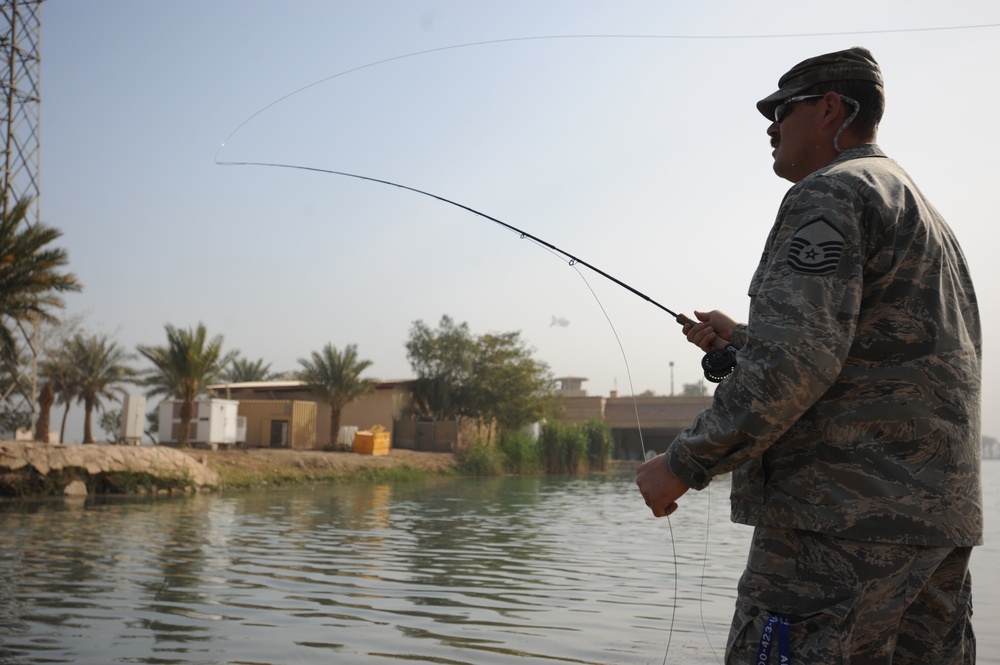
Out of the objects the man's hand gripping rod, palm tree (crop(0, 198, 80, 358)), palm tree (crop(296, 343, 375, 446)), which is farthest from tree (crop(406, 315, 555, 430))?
the man's hand gripping rod

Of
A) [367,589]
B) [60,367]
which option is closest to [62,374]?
[60,367]

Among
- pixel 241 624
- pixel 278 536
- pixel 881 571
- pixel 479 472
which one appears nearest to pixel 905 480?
pixel 881 571

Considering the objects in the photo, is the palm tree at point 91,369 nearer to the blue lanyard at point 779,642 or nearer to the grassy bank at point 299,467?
the grassy bank at point 299,467

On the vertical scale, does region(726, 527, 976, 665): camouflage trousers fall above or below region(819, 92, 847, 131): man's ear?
below

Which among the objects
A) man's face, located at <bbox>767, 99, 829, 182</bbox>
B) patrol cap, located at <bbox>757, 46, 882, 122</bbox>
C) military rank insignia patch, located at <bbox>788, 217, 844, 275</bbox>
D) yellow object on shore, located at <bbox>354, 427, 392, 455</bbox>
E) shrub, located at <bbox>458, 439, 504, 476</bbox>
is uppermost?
patrol cap, located at <bbox>757, 46, 882, 122</bbox>

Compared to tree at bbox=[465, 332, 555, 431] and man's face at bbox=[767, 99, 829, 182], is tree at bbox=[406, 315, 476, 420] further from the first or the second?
man's face at bbox=[767, 99, 829, 182]

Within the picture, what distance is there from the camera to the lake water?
19.2 feet

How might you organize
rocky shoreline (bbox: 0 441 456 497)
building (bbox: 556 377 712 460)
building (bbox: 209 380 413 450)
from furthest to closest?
building (bbox: 556 377 712 460)
building (bbox: 209 380 413 450)
rocky shoreline (bbox: 0 441 456 497)

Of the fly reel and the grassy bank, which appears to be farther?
the grassy bank

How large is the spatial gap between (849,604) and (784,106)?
1213 millimetres

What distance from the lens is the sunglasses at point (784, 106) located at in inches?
92.4

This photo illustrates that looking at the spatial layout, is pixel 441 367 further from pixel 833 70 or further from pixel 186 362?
pixel 833 70

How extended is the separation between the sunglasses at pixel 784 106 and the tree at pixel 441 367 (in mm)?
48105

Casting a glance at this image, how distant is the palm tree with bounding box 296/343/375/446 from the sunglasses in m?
40.0
